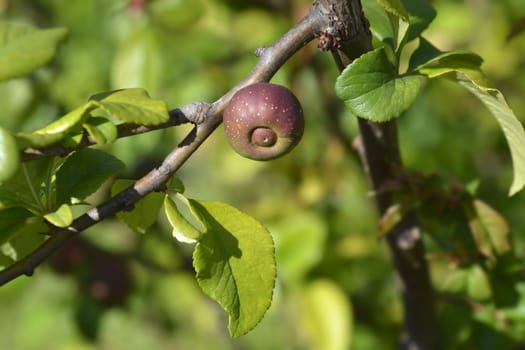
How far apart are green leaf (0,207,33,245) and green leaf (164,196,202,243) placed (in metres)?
0.13

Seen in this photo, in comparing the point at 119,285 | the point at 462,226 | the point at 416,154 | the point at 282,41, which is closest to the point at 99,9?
the point at 119,285

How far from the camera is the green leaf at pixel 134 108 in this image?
66 cm

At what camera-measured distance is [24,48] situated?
76 centimetres

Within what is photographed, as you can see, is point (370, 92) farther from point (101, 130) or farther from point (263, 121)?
point (101, 130)

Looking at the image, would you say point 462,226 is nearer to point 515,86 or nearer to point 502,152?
point 502,152

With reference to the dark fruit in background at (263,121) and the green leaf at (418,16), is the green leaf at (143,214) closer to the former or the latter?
the dark fruit in background at (263,121)

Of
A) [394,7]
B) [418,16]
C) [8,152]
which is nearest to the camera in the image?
[8,152]

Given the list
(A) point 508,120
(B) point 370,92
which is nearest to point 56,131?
(B) point 370,92

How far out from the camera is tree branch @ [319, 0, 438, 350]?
0.75 m

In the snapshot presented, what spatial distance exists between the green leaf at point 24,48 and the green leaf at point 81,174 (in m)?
0.09

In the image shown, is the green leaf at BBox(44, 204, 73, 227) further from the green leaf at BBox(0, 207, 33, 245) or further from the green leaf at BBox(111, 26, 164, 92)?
the green leaf at BBox(111, 26, 164, 92)

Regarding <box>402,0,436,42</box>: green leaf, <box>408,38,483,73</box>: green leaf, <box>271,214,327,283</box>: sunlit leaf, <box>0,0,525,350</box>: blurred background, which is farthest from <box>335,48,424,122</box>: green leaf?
<box>271,214,327,283</box>: sunlit leaf

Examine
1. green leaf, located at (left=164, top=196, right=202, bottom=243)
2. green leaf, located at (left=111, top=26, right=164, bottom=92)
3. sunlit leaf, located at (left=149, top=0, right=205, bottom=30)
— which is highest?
green leaf, located at (left=164, top=196, right=202, bottom=243)

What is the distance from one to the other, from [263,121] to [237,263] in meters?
0.16
